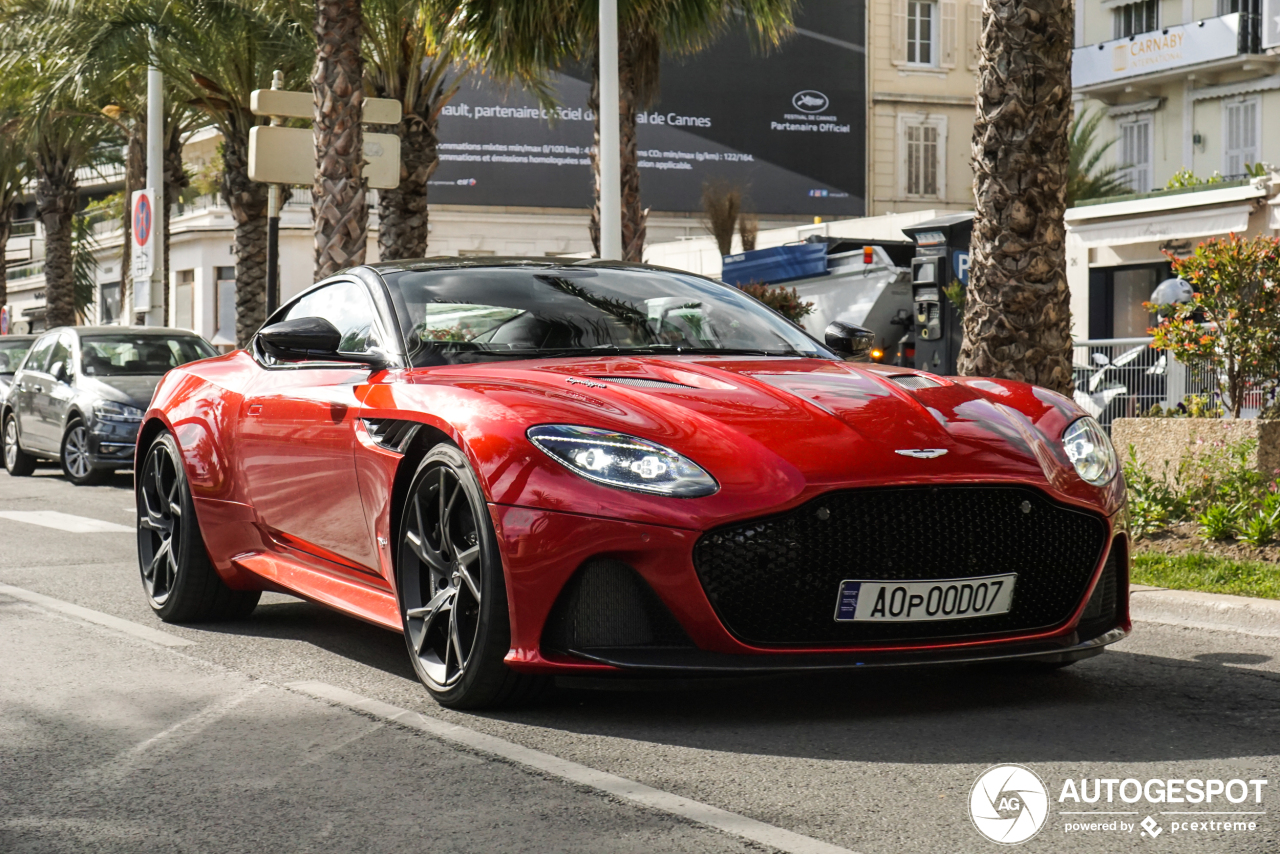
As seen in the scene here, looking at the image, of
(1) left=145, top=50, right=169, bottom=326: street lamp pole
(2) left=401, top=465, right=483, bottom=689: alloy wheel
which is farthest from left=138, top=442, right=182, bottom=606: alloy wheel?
(1) left=145, top=50, right=169, bottom=326: street lamp pole

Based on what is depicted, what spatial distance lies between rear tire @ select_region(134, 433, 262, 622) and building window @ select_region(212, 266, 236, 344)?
4221cm

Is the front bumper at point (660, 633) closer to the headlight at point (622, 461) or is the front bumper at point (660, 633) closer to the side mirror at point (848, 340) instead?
the headlight at point (622, 461)

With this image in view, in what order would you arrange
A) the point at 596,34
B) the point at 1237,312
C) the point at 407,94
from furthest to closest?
the point at 407,94, the point at 596,34, the point at 1237,312

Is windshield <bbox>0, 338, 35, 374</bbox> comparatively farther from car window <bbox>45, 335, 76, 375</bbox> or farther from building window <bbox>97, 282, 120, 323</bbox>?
building window <bbox>97, 282, 120, 323</bbox>

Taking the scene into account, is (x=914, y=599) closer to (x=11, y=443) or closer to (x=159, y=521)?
(x=159, y=521)

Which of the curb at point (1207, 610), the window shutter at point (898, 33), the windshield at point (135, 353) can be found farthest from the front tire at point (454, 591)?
the window shutter at point (898, 33)

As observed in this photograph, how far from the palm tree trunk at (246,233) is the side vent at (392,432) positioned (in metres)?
17.4

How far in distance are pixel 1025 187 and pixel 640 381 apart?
4804mm

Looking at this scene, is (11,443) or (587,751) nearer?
(587,751)

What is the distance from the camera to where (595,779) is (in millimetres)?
3869

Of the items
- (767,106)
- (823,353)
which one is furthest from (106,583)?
(767,106)

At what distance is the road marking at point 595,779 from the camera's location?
3375mm

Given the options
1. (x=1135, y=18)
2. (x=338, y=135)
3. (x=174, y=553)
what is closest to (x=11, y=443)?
(x=338, y=135)

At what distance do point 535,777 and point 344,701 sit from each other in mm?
1139
